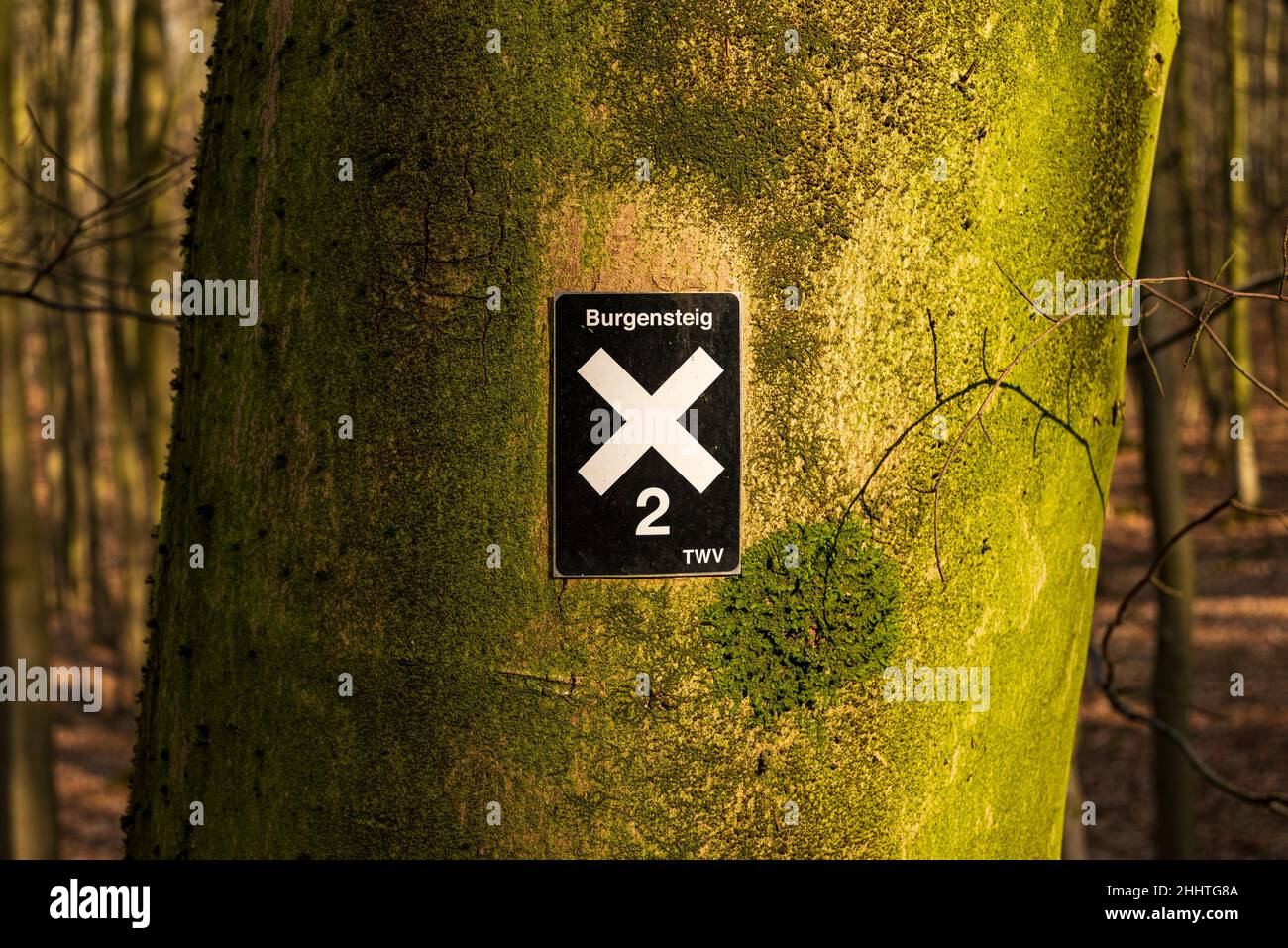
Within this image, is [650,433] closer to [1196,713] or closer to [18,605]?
[18,605]

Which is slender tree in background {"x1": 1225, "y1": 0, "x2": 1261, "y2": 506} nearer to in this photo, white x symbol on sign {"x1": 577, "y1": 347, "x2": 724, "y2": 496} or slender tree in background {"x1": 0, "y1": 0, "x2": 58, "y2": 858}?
slender tree in background {"x1": 0, "y1": 0, "x2": 58, "y2": 858}

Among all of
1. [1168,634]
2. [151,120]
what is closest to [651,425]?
[1168,634]

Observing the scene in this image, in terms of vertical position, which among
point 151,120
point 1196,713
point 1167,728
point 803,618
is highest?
point 151,120

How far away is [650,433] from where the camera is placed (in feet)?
4.14

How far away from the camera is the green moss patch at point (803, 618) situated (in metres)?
1.24

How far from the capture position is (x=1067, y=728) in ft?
4.99

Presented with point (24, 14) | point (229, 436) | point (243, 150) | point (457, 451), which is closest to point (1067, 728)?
point (457, 451)

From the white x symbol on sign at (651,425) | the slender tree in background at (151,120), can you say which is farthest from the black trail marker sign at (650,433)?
the slender tree in background at (151,120)

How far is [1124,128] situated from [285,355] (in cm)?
114

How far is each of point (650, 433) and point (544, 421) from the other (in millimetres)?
125

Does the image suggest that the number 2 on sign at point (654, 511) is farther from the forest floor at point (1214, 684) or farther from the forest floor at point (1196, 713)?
the forest floor at point (1196, 713)

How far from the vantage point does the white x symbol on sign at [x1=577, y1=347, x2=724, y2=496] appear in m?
1.23

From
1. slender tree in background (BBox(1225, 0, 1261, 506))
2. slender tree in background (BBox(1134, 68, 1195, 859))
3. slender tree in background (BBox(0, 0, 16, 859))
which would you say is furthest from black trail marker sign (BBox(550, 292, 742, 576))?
slender tree in background (BBox(1225, 0, 1261, 506))
